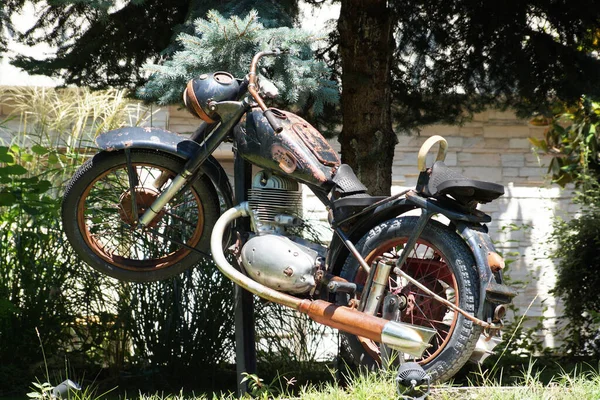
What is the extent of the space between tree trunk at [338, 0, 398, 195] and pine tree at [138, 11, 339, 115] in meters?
0.76

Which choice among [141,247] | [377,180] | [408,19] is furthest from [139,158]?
[408,19]

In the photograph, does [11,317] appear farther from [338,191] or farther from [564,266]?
[564,266]

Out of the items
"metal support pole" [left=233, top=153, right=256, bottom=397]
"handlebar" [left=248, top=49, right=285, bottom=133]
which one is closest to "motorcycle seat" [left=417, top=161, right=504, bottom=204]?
"handlebar" [left=248, top=49, right=285, bottom=133]

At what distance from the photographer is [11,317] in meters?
5.11

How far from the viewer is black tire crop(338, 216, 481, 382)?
3.34 m

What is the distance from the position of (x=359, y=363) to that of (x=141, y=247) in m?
1.84

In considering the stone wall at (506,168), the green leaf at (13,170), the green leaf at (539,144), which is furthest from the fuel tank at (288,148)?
the green leaf at (539,144)

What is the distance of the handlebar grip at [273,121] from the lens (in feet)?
11.9

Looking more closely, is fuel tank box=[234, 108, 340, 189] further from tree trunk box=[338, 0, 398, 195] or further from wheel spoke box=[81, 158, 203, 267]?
tree trunk box=[338, 0, 398, 195]

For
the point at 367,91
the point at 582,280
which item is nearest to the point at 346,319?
the point at 367,91

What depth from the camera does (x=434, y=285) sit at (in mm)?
3662

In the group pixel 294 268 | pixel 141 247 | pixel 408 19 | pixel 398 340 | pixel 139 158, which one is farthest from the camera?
pixel 408 19

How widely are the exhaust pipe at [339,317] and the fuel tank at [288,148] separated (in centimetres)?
25

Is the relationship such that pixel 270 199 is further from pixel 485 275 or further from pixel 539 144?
pixel 539 144
